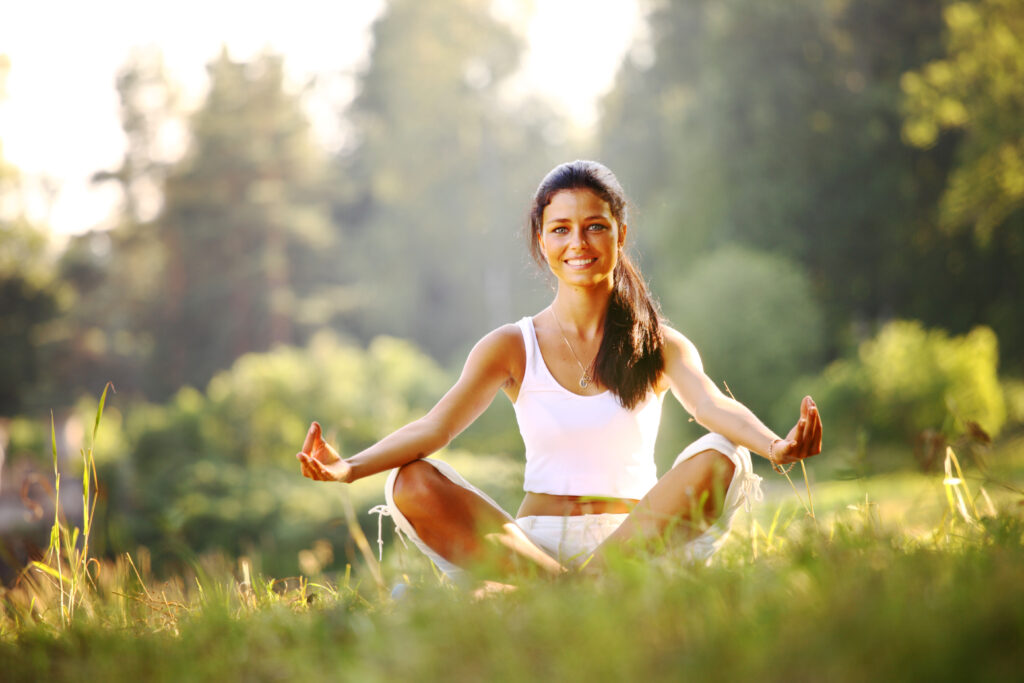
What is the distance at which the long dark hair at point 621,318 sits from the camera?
3.07m

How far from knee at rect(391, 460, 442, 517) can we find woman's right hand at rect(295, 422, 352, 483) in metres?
0.16

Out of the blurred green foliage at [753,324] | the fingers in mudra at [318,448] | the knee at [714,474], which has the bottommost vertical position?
the knee at [714,474]

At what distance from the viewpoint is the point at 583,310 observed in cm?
325

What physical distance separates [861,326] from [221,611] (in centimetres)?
1951

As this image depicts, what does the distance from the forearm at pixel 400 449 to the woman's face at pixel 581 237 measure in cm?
76

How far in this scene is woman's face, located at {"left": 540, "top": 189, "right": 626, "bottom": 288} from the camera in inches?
124

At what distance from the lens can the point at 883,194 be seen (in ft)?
62.4

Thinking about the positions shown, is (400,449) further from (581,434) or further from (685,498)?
(685,498)

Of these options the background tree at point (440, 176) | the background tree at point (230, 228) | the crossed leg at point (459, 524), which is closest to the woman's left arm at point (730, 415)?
the crossed leg at point (459, 524)

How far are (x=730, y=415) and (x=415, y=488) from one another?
1034 millimetres

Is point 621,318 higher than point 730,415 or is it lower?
higher

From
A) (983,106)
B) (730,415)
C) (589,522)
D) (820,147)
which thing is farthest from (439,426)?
(820,147)

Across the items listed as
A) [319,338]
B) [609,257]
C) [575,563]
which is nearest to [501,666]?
[575,563]

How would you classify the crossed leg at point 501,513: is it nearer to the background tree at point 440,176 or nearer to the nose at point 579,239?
the nose at point 579,239
